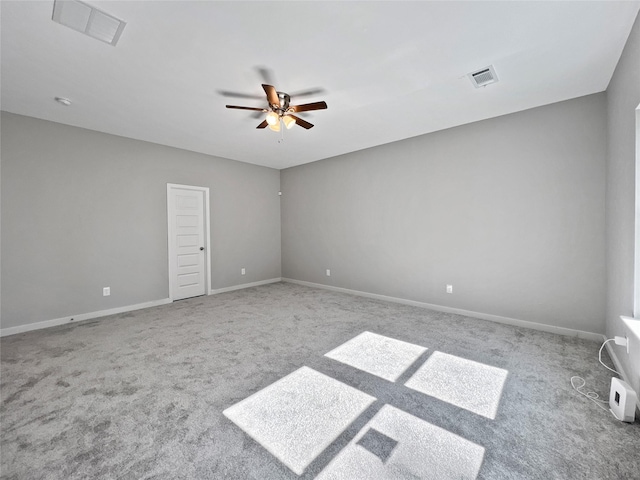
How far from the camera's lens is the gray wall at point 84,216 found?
11.3 feet

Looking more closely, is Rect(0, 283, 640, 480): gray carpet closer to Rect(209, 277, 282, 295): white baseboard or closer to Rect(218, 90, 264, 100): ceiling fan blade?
Rect(209, 277, 282, 295): white baseboard

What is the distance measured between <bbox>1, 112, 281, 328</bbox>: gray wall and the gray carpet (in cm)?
66

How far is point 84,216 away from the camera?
394cm

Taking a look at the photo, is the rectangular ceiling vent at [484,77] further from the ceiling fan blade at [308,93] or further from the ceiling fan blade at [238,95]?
the ceiling fan blade at [238,95]

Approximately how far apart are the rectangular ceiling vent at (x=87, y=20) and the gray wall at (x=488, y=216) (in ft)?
12.8

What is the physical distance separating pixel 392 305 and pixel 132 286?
4.34 meters

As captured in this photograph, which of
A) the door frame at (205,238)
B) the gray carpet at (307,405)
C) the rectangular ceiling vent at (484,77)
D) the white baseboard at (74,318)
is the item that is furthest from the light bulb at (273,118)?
the white baseboard at (74,318)

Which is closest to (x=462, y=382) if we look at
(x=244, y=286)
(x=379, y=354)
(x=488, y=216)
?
(x=379, y=354)

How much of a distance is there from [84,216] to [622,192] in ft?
20.7

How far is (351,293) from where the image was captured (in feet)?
17.6

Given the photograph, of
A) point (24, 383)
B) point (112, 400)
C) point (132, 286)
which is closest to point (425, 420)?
point (112, 400)

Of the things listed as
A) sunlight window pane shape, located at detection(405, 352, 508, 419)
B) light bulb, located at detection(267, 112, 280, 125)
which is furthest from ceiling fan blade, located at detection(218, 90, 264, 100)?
sunlight window pane shape, located at detection(405, 352, 508, 419)

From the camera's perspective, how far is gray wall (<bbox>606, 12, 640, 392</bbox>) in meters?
2.00

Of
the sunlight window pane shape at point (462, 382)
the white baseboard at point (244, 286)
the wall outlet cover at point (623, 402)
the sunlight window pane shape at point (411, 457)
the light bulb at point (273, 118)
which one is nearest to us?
the sunlight window pane shape at point (411, 457)
